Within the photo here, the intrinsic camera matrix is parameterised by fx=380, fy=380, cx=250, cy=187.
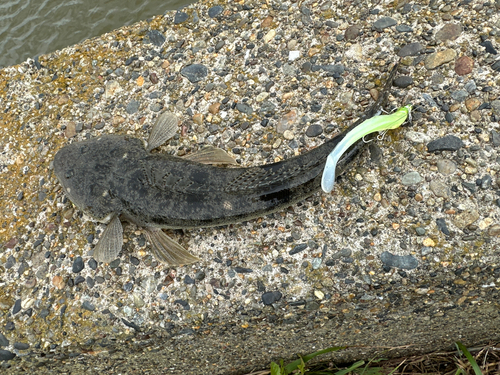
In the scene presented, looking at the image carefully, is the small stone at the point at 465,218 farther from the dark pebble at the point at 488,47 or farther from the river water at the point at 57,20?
the river water at the point at 57,20

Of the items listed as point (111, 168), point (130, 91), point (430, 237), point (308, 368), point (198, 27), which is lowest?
point (308, 368)

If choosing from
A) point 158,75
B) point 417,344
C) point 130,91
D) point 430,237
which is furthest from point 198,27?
point 417,344

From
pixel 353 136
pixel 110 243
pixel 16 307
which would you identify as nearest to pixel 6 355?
pixel 16 307

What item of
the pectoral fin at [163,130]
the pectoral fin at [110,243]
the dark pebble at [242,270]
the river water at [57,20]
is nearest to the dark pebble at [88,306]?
the pectoral fin at [110,243]

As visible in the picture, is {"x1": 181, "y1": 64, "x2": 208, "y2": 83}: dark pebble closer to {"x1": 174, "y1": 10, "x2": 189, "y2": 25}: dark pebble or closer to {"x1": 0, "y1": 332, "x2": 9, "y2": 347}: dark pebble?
{"x1": 174, "y1": 10, "x2": 189, "y2": 25}: dark pebble

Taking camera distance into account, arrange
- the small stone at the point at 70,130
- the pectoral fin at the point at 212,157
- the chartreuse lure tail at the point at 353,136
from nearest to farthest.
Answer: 1. the chartreuse lure tail at the point at 353,136
2. the pectoral fin at the point at 212,157
3. the small stone at the point at 70,130

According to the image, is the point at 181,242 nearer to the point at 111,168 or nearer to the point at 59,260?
the point at 111,168

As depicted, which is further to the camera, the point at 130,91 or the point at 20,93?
the point at 20,93
